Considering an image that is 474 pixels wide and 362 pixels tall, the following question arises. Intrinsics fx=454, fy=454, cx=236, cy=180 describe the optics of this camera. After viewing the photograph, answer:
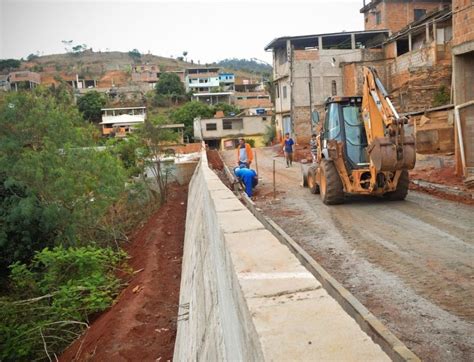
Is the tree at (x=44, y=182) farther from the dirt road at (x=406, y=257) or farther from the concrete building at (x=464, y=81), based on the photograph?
the concrete building at (x=464, y=81)

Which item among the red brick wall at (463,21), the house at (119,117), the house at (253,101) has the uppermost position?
the house at (253,101)

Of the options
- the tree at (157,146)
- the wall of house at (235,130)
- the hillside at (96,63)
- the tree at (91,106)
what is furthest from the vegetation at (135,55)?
the tree at (157,146)

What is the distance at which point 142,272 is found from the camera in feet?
35.9

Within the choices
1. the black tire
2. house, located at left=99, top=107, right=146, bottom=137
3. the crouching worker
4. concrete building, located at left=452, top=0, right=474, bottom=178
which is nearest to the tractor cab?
the black tire

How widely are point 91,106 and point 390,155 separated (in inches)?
2787

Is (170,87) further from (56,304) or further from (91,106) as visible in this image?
(56,304)

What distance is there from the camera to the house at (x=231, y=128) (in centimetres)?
5548

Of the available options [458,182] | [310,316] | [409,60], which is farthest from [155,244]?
[409,60]

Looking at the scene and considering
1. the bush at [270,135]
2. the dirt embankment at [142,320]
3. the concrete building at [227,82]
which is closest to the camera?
the dirt embankment at [142,320]

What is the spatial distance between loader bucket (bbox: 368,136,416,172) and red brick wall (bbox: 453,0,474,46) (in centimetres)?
480

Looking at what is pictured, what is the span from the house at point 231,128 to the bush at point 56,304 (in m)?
43.9

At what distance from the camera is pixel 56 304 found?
948 centimetres

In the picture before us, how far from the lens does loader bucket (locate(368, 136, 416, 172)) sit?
10062mm

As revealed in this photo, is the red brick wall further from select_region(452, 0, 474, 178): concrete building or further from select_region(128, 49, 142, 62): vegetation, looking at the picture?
select_region(128, 49, 142, 62): vegetation
